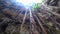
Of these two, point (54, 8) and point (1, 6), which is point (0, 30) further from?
point (54, 8)

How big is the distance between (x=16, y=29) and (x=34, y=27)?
24 cm

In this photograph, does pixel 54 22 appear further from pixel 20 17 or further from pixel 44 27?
pixel 20 17

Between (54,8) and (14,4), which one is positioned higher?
(14,4)

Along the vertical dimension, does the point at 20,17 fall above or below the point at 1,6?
below

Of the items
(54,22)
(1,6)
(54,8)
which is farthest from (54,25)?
(1,6)

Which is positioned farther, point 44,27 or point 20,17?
point 20,17

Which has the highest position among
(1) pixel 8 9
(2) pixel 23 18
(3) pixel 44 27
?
(1) pixel 8 9

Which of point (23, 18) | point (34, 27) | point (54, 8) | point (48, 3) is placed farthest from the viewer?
point (48, 3)

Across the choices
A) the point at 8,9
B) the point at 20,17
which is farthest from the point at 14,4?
the point at 20,17

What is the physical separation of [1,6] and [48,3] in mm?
885

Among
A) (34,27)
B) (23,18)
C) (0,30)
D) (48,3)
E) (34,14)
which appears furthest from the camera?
(48,3)

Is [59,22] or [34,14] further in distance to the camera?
[34,14]

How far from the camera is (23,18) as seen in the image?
62.3 inches

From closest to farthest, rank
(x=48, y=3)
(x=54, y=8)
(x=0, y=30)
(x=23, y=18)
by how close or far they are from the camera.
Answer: (x=0, y=30), (x=23, y=18), (x=54, y=8), (x=48, y=3)
